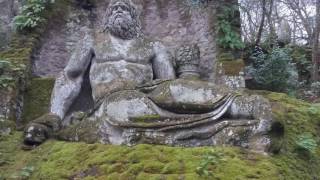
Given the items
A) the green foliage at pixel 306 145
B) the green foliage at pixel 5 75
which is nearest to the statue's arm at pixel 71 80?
the green foliage at pixel 5 75

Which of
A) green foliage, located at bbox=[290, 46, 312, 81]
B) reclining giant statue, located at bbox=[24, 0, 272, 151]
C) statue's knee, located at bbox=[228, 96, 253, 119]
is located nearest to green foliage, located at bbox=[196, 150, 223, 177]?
reclining giant statue, located at bbox=[24, 0, 272, 151]

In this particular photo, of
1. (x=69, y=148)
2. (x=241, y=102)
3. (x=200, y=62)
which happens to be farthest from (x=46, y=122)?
(x=200, y=62)

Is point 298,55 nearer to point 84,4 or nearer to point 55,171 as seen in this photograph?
point 84,4

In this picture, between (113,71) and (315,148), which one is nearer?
(315,148)

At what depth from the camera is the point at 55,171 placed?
4160 millimetres

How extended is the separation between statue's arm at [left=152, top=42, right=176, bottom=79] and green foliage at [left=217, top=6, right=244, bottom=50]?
1.68 m

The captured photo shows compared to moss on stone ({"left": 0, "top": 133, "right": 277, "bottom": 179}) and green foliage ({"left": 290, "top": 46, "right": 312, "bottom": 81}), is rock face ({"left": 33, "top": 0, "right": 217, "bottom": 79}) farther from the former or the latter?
moss on stone ({"left": 0, "top": 133, "right": 277, "bottom": 179})

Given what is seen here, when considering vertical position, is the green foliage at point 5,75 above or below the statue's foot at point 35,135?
above

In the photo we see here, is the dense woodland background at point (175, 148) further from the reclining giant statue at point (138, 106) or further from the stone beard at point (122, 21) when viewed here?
the stone beard at point (122, 21)

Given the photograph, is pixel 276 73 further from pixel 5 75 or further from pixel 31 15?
pixel 5 75

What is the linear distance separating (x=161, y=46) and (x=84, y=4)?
3.40 m

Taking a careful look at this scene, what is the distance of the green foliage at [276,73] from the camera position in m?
8.01

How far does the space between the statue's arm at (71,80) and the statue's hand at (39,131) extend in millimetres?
392

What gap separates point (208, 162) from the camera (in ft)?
12.2
